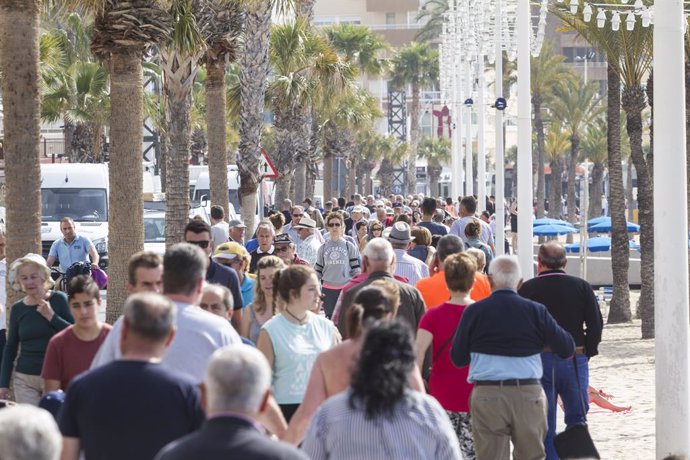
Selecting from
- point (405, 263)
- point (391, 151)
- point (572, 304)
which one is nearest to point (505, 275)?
point (572, 304)

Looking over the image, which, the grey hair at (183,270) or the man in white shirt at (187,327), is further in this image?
the grey hair at (183,270)

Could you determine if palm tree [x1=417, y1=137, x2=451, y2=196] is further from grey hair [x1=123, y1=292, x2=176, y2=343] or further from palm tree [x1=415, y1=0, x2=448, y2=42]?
grey hair [x1=123, y1=292, x2=176, y2=343]

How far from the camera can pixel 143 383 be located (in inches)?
206

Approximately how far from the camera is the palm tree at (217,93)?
24188 mm

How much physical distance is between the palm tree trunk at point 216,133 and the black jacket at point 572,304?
14.9m

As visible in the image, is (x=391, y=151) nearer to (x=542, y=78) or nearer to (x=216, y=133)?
(x=542, y=78)

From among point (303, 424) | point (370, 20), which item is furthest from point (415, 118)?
point (303, 424)

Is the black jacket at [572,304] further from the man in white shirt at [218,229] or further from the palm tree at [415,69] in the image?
the palm tree at [415,69]

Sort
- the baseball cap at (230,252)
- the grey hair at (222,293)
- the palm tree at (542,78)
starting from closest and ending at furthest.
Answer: the grey hair at (222,293) < the baseball cap at (230,252) < the palm tree at (542,78)

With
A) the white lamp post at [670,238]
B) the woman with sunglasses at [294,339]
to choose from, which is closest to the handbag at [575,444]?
the white lamp post at [670,238]

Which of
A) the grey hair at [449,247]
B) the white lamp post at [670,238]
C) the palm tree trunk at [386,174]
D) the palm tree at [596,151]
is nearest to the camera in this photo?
the white lamp post at [670,238]

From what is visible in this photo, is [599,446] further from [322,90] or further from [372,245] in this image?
[322,90]

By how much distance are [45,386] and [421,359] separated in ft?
7.55

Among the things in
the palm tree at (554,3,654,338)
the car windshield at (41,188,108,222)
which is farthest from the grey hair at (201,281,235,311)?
the car windshield at (41,188,108,222)
